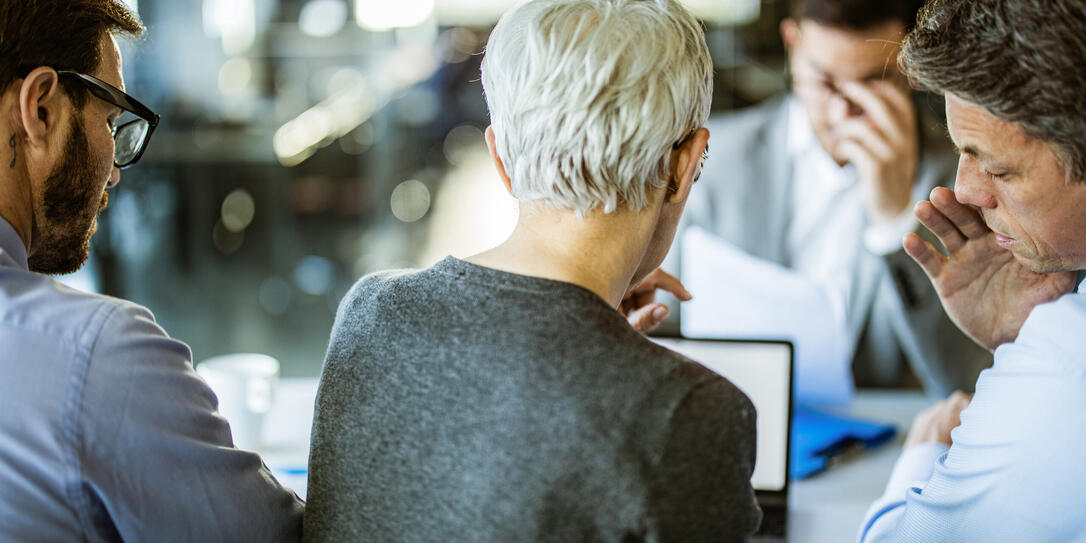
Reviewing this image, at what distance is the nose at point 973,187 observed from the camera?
42.3 inches

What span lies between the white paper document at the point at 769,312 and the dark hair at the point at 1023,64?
0.93m

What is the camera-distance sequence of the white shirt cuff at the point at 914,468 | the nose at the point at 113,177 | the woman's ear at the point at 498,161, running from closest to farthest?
the woman's ear at the point at 498,161, the nose at the point at 113,177, the white shirt cuff at the point at 914,468

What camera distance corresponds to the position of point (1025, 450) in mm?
936

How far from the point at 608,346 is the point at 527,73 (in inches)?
11.7

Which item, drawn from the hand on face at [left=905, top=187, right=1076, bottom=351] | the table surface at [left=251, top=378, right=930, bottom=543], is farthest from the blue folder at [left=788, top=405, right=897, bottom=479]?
the hand on face at [left=905, top=187, right=1076, bottom=351]

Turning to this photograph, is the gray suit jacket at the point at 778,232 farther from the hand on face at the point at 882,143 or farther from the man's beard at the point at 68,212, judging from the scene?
the man's beard at the point at 68,212

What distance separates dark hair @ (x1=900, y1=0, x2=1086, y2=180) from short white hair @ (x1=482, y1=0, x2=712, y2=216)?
32cm

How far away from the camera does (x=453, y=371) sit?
0.79m

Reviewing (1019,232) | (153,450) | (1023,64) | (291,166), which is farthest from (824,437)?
(291,166)

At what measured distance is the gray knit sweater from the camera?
→ 0.73m

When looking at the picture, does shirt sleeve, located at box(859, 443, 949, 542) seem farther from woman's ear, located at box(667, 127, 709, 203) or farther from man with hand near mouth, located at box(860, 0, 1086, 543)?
woman's ear, located at box(667, 127, 709, 203)

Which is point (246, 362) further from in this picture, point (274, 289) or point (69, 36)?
point (274, 289)

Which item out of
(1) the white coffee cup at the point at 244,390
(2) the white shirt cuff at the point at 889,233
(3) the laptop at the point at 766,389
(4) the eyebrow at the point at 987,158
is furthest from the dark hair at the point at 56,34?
(2) the white shirt cuff at the point at 889,233

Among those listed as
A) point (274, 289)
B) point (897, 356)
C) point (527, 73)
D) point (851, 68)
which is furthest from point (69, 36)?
point (274, 289)
